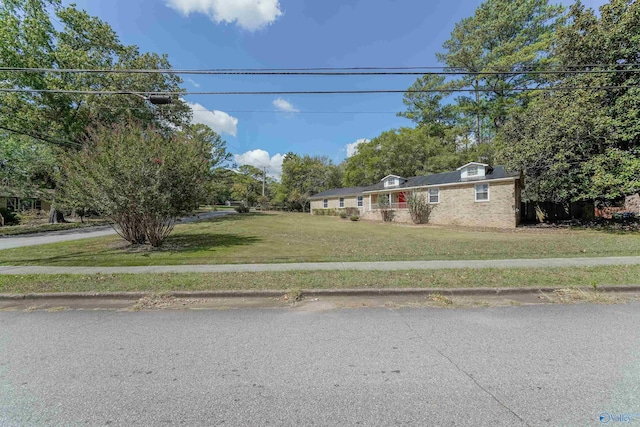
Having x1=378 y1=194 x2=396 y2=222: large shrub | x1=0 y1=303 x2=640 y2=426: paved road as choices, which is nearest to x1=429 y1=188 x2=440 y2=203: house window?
x1=378 y1=194 x2=396 y2=222: large shrub

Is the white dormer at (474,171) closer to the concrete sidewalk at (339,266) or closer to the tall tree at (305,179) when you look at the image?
the concrete sidewalk at (339,266)

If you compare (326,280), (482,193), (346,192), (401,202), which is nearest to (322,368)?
(326,280)

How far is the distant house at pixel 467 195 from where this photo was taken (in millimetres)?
18234

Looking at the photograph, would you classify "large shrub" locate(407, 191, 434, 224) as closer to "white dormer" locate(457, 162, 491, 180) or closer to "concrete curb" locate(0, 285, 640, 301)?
"white dormer" locate(457, 162, 491, 180)

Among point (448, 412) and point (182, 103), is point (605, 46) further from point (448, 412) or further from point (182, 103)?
point (182, 103)

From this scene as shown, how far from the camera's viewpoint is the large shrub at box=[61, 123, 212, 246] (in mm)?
8844

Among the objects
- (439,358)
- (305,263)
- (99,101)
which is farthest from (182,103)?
(439,358)

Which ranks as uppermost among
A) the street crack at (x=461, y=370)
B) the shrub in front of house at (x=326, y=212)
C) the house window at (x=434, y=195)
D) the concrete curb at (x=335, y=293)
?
the house window at (x=434, y=195)

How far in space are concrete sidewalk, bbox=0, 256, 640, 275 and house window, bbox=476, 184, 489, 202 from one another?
39.6ft

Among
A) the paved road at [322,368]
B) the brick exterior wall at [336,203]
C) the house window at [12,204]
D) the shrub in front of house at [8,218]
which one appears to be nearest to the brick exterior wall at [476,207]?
the brick exterior wall at [336,203]

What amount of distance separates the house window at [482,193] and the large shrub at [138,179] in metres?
17.8

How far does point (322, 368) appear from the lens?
9.60ft

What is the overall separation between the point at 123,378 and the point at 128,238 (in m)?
9.36

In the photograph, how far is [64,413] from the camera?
7.43 ft
